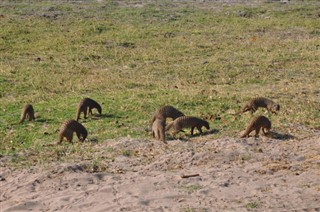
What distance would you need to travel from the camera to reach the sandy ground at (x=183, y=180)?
6434 millimetres

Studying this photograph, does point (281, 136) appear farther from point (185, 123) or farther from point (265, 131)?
point (185, 123)

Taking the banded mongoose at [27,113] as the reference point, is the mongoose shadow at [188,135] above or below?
below

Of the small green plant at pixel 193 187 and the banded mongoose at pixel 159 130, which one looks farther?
the banded mongoose at pixel 159 130

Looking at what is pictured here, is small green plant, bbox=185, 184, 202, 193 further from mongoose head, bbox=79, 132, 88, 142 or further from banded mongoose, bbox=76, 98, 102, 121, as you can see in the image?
banded mongoose, bbox=76, 98, 102, 121

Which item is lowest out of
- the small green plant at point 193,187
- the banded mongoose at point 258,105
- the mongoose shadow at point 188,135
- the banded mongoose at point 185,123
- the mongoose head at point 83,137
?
the small green plant at point 193,187

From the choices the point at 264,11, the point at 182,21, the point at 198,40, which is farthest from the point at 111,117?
the point at 264,11

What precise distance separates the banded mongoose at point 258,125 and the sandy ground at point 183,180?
0.53 ft

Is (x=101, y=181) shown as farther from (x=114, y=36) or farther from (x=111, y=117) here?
(x=114, y=36)

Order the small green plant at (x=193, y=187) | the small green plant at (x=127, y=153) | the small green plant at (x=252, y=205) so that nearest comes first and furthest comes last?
the small green plant at (x=252, y=205) < the small green plant at (x=193, y=187) < the small green plant at (x=127, y=153)

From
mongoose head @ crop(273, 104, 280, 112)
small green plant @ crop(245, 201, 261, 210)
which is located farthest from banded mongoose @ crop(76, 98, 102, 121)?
small green plant @ crop(245, 201, 261, 210)

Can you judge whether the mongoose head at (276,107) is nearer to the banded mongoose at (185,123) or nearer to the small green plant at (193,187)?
the banded mongoose at (185,123)

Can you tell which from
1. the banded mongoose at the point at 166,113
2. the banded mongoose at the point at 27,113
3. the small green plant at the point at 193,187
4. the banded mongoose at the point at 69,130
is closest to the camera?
the small green plant at the point at 193,187

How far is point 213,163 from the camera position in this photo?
7.65 metres

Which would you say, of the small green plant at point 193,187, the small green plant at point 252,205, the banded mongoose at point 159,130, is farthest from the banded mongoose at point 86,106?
the small green plant at point 252,205
